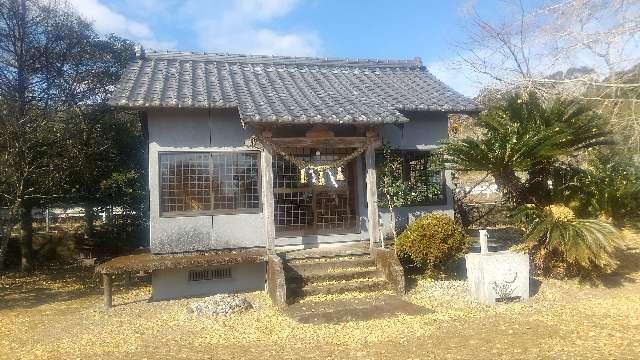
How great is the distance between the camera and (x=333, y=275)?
9.75 m

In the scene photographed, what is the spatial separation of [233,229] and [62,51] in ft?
30.7

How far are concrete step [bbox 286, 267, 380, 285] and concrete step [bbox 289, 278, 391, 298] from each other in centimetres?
11

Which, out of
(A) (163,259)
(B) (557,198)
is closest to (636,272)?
(B) (557,198)

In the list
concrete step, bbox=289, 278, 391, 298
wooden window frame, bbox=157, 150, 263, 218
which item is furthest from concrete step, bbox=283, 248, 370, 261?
wooden window frame, bbox=157, 150, 263, 218

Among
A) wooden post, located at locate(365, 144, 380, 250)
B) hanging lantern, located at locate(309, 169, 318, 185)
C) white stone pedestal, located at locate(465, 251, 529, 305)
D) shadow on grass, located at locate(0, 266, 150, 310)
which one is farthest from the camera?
shadow on grass, located at locate(0, 266, 150, 310)

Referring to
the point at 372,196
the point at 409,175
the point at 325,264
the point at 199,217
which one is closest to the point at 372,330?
the point at 325,264

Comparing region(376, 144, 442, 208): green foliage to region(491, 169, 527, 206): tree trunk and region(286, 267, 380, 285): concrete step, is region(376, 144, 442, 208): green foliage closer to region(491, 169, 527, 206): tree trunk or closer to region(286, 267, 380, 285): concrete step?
region(491, 169, 527, 206): tree trunk

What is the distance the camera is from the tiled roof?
998 cm

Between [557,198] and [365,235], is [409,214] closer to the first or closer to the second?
[365,235]

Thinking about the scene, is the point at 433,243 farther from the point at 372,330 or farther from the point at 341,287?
the point at 372,330

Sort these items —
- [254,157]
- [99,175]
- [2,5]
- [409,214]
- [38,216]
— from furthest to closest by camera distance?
[38,216] < [99,175] < [2,5] < [409,214] < [254,157]

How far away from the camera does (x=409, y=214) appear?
11750 mm

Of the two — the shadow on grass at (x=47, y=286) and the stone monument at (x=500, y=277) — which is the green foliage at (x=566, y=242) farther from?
the shadow on grass at (x=47, y=286)

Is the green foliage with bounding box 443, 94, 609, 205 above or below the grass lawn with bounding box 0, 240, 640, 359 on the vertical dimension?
above
